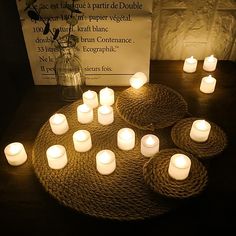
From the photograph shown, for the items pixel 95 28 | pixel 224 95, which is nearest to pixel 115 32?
pixel 95 28

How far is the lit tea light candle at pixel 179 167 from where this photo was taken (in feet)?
2.52

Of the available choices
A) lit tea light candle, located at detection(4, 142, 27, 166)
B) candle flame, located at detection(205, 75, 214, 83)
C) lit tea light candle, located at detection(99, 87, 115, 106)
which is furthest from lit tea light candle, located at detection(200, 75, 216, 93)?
lit tea light candle, located at detection(4, 142, 27, 166)

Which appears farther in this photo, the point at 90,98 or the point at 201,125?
the point at 90,98

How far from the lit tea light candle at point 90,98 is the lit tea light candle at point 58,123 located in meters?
0.11

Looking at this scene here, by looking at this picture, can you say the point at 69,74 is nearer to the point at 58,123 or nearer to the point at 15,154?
the point at 58,123

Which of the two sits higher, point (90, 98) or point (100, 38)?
point (100, 38)

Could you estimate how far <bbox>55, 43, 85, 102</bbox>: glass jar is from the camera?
1.05 metres

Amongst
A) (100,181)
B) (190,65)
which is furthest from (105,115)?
(190,65)

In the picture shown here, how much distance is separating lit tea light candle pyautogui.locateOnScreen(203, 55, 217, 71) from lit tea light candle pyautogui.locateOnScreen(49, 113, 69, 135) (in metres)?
0.60

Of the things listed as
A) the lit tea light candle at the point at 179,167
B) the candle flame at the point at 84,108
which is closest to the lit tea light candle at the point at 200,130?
the lit tea light candle at the point at 179,167

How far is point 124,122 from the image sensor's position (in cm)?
99

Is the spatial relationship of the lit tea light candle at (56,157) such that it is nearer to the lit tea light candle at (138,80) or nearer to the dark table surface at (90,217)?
the dark table surface at (90,217)

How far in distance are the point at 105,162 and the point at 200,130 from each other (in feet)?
0.96

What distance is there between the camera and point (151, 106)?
102 cm
